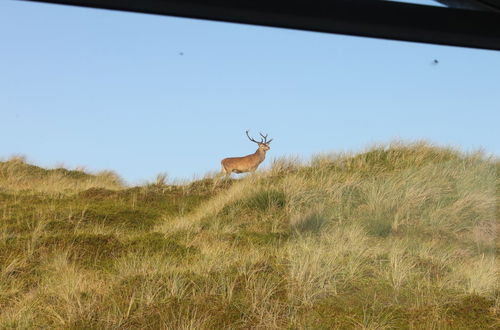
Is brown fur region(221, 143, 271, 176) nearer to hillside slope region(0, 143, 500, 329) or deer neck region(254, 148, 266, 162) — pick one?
deer neck region(254, 148, 266, 162)

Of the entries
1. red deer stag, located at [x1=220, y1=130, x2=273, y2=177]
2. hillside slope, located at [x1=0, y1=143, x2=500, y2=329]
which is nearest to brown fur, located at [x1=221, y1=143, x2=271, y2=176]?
red deer stag, located at [x1=220, y1=130, x2=273, y2=177]

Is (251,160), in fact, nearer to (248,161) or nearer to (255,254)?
(248,161)

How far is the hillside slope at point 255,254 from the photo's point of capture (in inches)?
137

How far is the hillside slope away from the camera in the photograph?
3.48m

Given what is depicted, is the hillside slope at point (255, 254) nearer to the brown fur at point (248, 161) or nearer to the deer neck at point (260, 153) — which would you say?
the brown fur at point (248, 161)

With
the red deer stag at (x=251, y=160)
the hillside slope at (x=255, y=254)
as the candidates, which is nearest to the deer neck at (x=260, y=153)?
the red deer stag at (x=251, y=160)

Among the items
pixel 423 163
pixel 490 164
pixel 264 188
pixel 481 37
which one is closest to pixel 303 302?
pixel 481 37

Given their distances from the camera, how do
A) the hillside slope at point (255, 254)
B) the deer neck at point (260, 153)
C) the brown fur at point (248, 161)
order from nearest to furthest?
the hillside slope at point (255, 254) < the brown fur at point (248, 161) < the deer neck at point (260, 153)

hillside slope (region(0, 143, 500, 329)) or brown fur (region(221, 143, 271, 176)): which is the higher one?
hillside slope (region(0, 143, 500, 329))

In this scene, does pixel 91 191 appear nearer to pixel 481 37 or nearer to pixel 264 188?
pixel 264 188

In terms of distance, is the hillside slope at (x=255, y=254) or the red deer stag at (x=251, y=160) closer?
the hillside slope at (x=255, y=254)

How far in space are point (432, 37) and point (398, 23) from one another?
0.43 ft

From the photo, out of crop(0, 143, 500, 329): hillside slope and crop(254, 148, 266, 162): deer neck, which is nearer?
crop(0, 143, 500, 329): hillside slope

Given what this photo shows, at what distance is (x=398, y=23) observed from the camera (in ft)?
5.10
